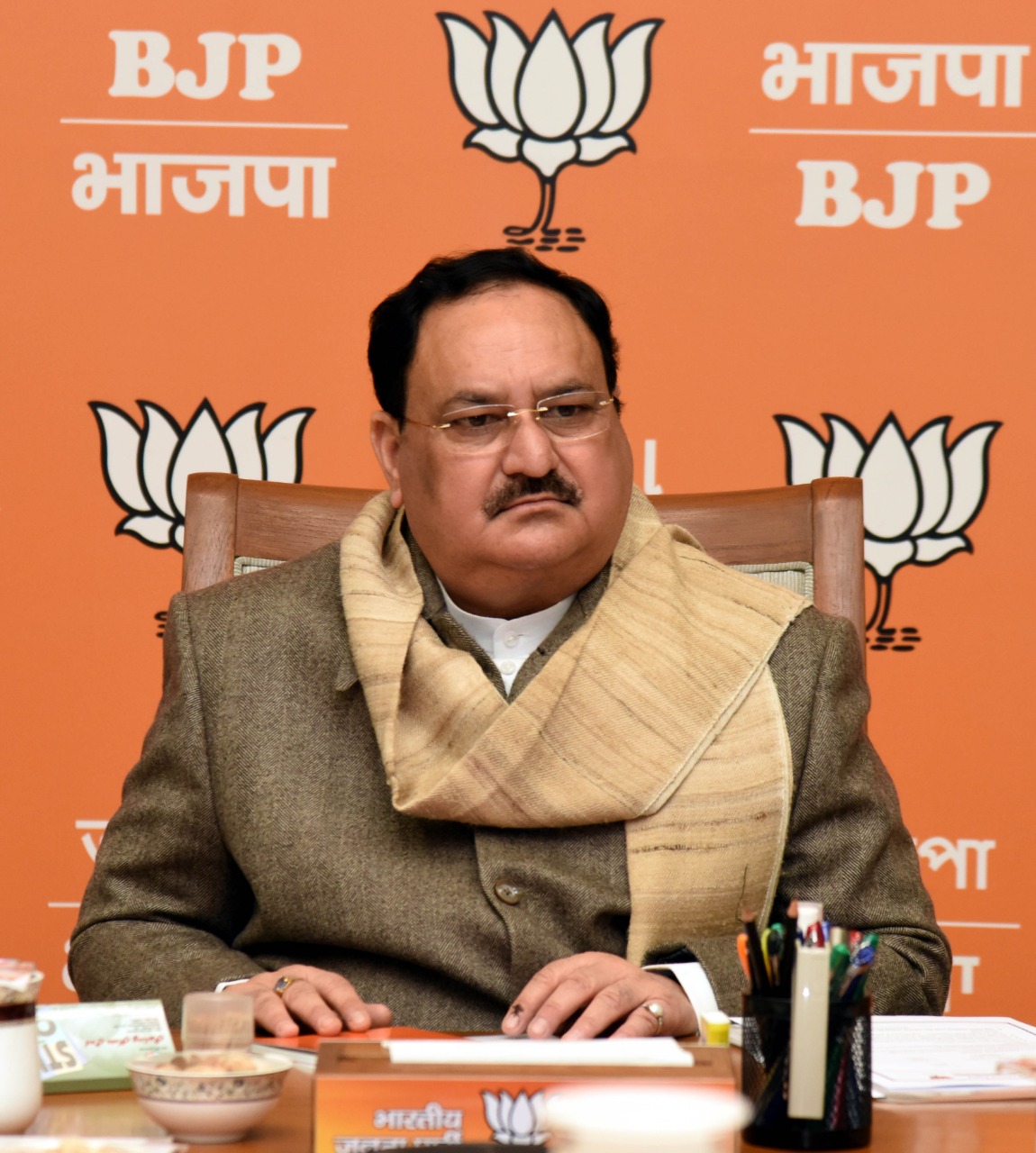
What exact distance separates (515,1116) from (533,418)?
991mm

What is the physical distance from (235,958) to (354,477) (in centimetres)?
109

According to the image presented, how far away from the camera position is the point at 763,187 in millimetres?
2414

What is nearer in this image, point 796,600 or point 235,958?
point 235,958

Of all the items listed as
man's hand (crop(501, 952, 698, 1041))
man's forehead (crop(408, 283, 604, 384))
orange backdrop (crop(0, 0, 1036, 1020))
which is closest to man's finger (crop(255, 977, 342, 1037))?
man's hand (crop(501, 952, 698, 1041))

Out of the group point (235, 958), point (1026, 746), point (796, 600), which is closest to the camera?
point (235, 958)

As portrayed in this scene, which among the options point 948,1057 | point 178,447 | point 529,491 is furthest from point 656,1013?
point 178,447

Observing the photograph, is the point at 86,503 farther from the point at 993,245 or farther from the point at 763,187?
the point at 993,245

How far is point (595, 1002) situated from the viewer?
1.23 m

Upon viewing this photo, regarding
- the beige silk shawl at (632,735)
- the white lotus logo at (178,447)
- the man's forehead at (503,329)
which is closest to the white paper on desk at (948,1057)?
the beige silk shawl at (632,735)

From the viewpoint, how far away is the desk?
2.96ft

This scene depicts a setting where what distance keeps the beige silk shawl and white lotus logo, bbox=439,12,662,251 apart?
934 millimetres

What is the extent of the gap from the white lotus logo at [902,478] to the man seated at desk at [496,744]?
667 mm

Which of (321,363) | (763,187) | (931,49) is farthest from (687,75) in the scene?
(321,363)

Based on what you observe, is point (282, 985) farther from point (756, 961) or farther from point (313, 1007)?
point (756, 961)
